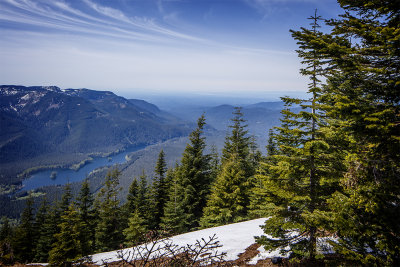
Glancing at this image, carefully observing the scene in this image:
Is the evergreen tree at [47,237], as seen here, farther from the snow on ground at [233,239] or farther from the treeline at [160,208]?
the snow on ground at [233,239]

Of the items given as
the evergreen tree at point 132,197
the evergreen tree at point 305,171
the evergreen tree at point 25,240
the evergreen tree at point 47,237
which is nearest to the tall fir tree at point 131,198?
the evergreen tree at point 132,197

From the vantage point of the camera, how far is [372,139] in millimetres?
5062

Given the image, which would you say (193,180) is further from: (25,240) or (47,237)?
(25,240)

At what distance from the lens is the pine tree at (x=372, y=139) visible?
14.6 feet

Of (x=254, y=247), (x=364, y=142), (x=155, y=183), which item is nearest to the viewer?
(x=364, y=142)

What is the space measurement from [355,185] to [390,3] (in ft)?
15.1

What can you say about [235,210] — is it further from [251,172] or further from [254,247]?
[254,247]

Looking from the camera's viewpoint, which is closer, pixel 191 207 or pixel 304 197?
pixel 304 197

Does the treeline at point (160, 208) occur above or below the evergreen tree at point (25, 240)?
above

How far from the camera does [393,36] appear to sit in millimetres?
4414

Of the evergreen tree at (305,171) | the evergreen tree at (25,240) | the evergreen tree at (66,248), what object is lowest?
the evergreen tree at (25,240)

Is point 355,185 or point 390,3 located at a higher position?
point 390,3

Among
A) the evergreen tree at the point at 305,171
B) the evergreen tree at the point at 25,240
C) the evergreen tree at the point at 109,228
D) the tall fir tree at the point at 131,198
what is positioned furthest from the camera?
the evergreen tree at the point at 25,240

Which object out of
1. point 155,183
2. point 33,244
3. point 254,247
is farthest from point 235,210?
point 33,244
